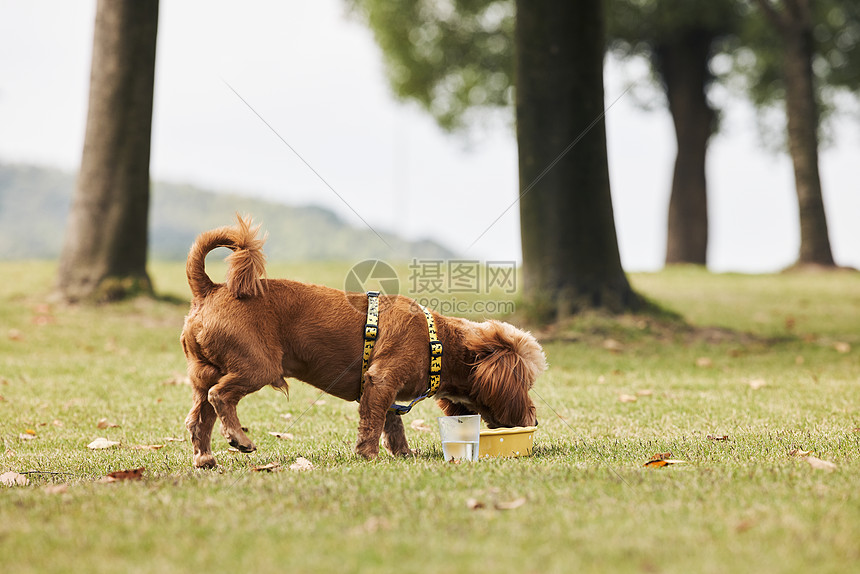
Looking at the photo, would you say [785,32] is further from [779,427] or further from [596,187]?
→ [779,427]

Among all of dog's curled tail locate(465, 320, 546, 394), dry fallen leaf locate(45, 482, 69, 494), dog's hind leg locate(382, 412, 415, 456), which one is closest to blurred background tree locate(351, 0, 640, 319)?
dog's curled tail locate(465, 320, 546, 394)

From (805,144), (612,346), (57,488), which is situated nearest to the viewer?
(57,488)

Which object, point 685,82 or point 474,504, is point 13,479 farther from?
point 685,82

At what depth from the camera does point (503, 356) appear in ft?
15.0

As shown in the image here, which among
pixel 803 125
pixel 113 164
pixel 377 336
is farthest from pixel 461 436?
pixel 803 125

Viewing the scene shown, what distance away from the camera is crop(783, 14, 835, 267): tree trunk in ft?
60.6

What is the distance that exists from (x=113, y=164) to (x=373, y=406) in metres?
8.58

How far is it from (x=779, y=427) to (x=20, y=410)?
18.9 feet

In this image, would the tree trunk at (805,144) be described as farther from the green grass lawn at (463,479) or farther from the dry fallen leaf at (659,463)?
the dry fallen leaf at (659,463)

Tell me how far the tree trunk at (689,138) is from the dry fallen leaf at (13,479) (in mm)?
20540

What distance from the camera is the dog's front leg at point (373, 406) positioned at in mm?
4371

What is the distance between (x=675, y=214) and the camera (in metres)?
22.4

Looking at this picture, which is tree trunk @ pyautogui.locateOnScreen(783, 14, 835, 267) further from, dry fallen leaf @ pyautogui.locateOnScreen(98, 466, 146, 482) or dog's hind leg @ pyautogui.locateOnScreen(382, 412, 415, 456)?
dry fallen leaf @ pyautogui.locateOnScreen(98, 466, 146, 482)

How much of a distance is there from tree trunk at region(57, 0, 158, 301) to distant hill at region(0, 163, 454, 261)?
19.2 metres
